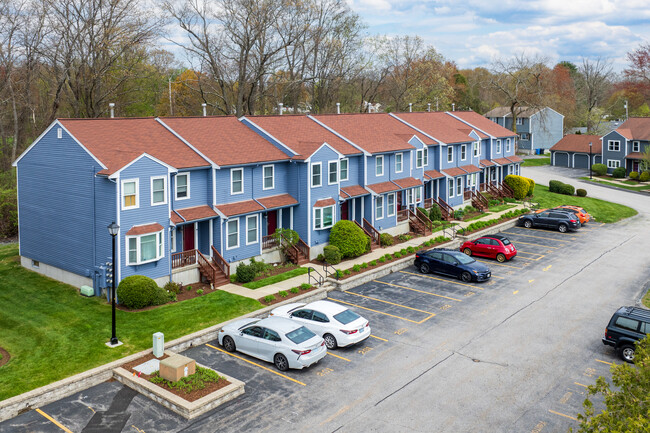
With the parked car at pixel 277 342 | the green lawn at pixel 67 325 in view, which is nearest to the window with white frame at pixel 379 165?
the green lawn at pixel 67 325

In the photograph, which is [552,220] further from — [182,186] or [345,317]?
[182,186]

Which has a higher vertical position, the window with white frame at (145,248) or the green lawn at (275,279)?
the window with white frame at (145,248)

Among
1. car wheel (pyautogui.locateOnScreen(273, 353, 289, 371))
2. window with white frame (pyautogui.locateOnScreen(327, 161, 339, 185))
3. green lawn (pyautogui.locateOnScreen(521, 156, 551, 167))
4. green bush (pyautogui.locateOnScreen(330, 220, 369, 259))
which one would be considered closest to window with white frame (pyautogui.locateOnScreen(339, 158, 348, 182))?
window with white frame (pyautogui.locateOnScreen(327, 161, 339, 185))

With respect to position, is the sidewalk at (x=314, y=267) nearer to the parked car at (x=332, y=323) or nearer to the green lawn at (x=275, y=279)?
the green lawn at (x=275, y=279)

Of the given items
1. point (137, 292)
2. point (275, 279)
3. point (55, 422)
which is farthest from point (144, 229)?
point (55, 422)

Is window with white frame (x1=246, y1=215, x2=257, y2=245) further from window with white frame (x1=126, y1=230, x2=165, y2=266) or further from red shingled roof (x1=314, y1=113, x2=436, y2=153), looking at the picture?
red shingled roof (x1=314, y1=113, x2=436, y2=153)

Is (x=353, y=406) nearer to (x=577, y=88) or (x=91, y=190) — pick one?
(x=91, y=190)

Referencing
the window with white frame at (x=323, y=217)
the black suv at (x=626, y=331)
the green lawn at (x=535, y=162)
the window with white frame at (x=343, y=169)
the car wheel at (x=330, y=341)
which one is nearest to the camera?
the black suv at (x=626, y=331)
